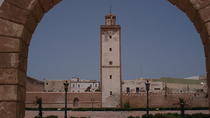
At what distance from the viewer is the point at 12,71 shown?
13.9 ft

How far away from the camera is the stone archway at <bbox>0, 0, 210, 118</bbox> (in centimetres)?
417

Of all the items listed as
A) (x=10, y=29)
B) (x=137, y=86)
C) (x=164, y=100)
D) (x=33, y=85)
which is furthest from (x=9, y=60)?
(x=33, y=85)

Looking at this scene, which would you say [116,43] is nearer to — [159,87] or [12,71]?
[159,87]

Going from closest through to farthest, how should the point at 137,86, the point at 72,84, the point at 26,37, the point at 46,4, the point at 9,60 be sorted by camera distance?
the point at 9,60
the point at 26,37
the point at 46,4
the point at 137,86
the point at 72,84

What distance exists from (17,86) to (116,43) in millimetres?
39801

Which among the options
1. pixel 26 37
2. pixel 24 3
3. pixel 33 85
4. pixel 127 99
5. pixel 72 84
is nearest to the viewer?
pixel 24 3

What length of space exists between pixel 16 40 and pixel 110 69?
128ft

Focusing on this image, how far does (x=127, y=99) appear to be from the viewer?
45062mm

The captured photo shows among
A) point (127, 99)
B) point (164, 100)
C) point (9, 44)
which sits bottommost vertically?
point (164, 100)

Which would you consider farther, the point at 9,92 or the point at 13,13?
the point at 13,13

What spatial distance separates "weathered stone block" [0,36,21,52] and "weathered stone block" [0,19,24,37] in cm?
7

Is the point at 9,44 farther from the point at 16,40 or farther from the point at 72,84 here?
the point at 72,84

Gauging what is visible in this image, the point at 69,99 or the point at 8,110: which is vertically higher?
the point at 8,110

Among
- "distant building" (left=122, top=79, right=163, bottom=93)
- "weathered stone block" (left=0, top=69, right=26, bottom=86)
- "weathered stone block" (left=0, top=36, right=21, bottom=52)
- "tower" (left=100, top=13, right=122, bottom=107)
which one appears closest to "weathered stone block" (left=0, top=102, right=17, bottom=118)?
"weathered stone block" (left=0, top=69, right=26, bottom=86)
